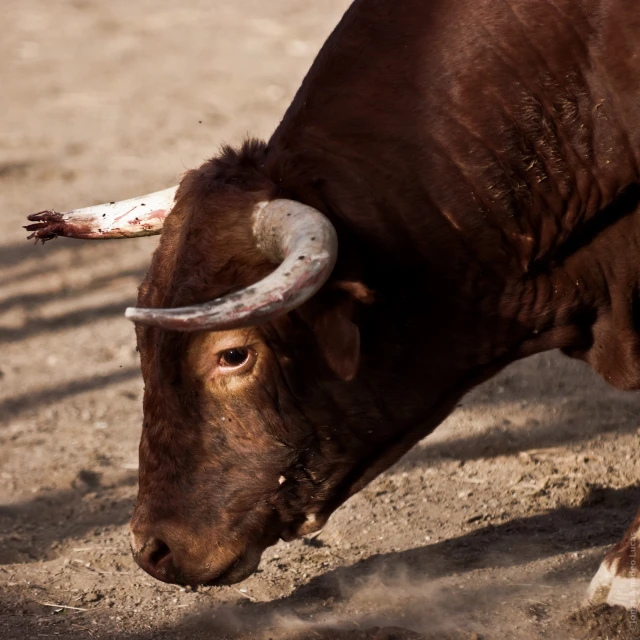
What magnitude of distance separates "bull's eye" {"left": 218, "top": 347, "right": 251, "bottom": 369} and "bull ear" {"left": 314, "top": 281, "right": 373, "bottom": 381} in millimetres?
235

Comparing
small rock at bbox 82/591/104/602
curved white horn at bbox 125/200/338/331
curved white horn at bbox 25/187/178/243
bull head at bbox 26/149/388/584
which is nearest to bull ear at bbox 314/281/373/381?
bull head at bbox 26/149/388/584

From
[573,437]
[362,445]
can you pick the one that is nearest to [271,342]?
[362,445]

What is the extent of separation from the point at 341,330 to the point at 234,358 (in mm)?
356

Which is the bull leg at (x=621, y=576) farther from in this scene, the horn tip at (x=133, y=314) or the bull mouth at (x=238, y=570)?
the horn tip at (x=133, y=314)

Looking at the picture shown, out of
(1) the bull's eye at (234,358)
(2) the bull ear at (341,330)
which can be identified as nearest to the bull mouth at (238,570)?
(1) the bull's eye at (234,358)

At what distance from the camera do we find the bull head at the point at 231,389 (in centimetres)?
328

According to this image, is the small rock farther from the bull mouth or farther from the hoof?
the hoof

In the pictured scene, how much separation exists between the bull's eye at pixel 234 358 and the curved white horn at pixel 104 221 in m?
0.59

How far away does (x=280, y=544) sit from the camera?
14.9 feet

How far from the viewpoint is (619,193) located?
3.61m

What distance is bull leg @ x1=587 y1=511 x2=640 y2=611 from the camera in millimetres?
3854

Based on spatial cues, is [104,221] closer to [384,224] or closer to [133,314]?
[384,224]

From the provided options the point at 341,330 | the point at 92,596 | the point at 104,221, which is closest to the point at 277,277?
the point at 341,330

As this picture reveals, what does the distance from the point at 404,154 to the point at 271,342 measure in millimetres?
690
